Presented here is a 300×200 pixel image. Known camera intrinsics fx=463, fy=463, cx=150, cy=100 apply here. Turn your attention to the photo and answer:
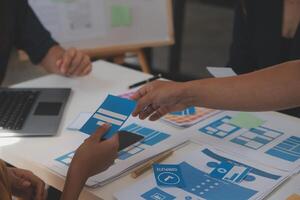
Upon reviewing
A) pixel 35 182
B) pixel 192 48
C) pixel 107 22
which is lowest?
pixel 192 48

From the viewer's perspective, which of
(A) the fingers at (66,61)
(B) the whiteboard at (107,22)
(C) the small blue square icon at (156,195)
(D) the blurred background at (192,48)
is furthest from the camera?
(D) the blurred background at (192,48)

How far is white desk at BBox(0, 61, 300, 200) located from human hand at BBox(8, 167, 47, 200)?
0.02m

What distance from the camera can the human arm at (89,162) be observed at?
101 cm

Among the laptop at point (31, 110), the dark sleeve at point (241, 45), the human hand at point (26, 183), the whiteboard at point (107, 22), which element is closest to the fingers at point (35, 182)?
the human hand at point (26, 183)

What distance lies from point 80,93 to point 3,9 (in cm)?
57

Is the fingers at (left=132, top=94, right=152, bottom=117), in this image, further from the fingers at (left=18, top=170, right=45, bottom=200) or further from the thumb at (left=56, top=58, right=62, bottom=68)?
the thumb at (left=56, top=58, right=62, bottom=68)

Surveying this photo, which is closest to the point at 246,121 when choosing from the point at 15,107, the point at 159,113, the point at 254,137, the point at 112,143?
the point at 254,137

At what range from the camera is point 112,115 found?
1.10 metres

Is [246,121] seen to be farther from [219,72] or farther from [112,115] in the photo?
[112,115]

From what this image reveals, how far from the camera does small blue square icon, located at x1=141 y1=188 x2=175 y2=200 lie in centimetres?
100

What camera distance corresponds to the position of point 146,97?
121 centimetres

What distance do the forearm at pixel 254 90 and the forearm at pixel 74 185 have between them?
343 mm

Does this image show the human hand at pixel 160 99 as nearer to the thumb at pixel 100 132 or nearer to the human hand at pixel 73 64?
the thumb at pixel 100 132

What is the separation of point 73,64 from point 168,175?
2.61 ft
